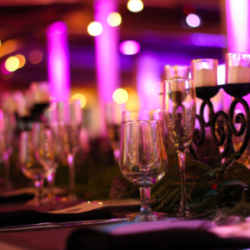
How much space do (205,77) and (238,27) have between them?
1.70 meters

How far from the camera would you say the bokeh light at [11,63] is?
38.5 feet

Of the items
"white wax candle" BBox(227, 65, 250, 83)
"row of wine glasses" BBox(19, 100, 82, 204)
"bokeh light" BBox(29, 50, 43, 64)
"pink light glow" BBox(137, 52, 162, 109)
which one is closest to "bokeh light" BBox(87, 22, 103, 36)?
"bokeh light" BBox(29, 50, 43, 64)

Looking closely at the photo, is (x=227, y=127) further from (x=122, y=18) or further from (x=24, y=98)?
(x=122, y=18)

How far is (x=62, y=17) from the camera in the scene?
8398mm

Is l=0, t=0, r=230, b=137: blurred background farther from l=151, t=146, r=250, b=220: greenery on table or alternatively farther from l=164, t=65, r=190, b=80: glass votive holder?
l=151, t=146, r=250, b=220: greenery on table

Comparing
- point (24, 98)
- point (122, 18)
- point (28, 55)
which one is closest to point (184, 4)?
point (122, 18)

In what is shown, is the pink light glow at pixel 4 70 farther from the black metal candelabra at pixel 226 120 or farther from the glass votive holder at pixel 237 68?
the glass votive holder at pixel 237 68

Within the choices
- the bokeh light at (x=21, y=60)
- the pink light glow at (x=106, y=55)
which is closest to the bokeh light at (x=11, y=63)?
the bokeh light at (x=21, y=60)

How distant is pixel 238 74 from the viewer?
1.17m

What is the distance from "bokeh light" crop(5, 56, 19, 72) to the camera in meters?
11.7

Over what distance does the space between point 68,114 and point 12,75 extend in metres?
11.5

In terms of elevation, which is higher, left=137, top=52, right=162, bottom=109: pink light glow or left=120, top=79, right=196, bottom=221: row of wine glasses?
left=137, top=52, right=162, bottom=109: pink light glow

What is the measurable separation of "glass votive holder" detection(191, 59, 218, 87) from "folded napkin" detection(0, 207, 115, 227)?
0.48m

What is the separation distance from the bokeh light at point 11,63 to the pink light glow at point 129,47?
9.84 feet
